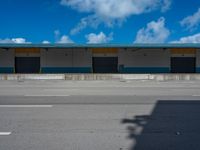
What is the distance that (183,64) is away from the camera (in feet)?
127

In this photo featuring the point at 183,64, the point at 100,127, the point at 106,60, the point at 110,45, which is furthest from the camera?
the point at 106,60

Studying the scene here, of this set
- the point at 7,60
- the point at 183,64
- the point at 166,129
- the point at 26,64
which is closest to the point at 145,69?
the point at 183,64

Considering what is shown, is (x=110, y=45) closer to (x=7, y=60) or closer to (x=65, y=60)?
(x=65, y=60)

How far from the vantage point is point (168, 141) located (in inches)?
229

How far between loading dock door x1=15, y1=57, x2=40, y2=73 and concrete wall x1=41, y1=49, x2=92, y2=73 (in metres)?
0.94

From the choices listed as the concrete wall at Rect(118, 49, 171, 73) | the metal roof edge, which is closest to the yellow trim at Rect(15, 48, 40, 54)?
the metal roof edge

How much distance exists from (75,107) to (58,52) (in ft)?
95.8

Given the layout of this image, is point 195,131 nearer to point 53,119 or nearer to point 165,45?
point 53,119

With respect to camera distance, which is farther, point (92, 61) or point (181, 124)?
point (92, 61)

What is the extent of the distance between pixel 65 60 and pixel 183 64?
16.6 m

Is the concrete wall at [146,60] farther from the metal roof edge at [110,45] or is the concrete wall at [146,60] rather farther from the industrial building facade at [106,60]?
the metal roof edge at [110,45]

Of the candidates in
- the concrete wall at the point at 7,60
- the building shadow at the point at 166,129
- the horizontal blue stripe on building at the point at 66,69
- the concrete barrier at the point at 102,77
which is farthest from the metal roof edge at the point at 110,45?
the building shadow at the point at 166,129

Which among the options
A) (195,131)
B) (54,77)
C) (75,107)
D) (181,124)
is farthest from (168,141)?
(54,77)

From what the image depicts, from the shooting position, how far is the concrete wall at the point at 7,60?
38656 mm
